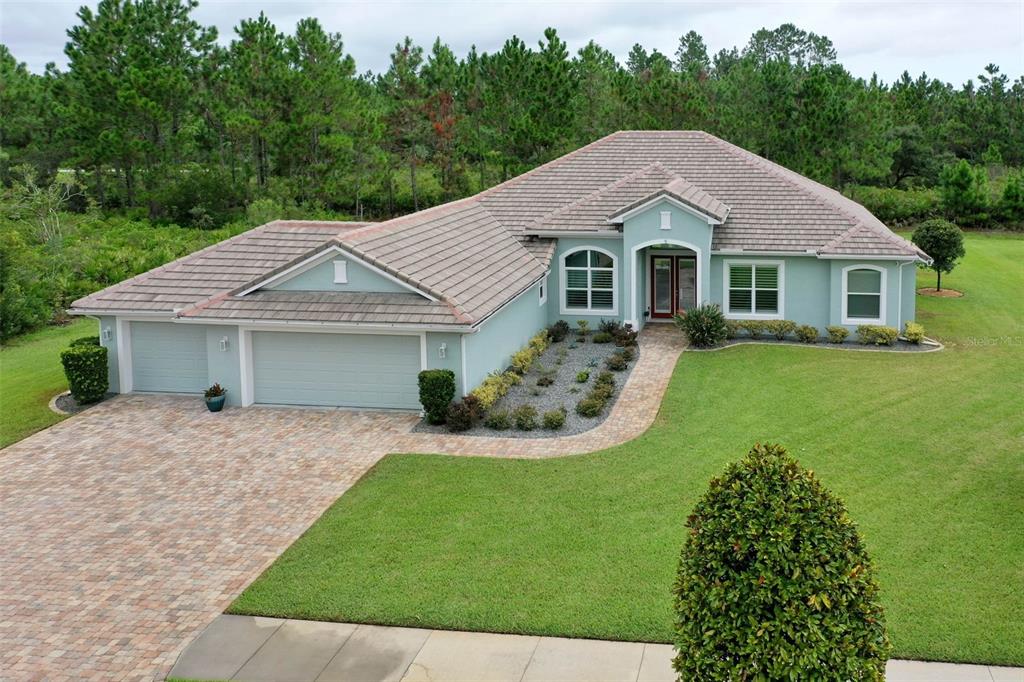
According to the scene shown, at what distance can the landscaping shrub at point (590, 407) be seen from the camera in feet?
67.9

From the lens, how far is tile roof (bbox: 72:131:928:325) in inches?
855

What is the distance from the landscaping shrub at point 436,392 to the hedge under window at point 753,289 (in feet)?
37.8

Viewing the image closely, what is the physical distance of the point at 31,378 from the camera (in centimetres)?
2514

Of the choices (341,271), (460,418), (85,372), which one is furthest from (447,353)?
(85,372)

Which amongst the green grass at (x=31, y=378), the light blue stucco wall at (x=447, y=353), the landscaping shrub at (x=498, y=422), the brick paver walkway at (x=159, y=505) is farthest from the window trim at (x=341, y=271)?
the green grass at (x=31, y=378)

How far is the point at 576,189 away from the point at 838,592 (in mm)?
24368

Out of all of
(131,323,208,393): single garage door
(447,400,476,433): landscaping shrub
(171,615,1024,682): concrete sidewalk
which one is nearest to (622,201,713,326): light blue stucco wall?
(447,400,476,433): landscaping shrub

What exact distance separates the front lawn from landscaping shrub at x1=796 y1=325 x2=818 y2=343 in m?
3.68

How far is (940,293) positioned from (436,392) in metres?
22.0

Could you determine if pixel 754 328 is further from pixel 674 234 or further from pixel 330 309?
pixel 330 309

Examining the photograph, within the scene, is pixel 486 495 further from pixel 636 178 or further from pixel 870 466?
pixel 636 178

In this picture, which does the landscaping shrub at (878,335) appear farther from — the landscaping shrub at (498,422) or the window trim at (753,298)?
the landscaping shrub at (498,422)

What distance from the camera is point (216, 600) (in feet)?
42.8

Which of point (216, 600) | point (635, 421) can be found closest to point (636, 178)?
point (635, 421)
